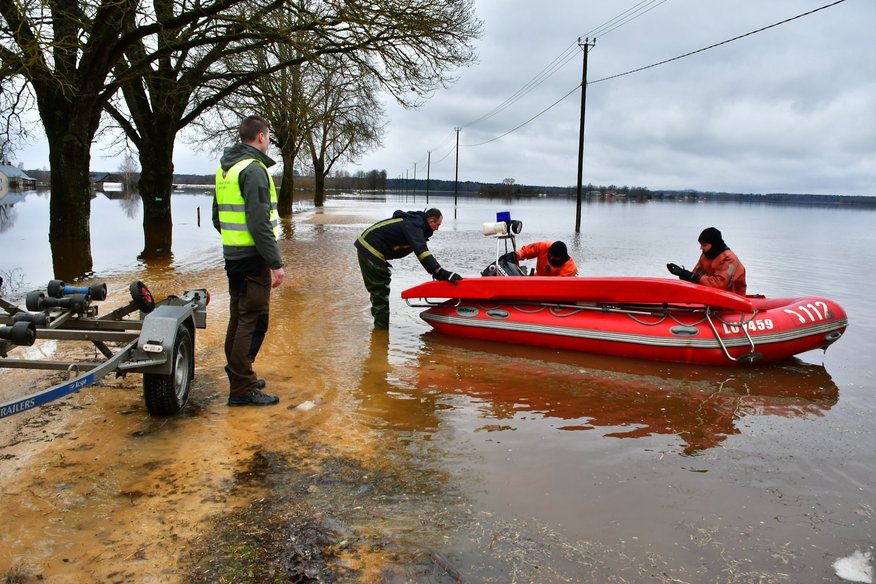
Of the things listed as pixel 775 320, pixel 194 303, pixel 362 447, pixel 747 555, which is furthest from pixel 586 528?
pixel 775 320

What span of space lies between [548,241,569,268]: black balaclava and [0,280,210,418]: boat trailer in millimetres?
4648

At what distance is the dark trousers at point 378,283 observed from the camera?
8.07 m

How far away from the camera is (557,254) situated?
27.4 feet

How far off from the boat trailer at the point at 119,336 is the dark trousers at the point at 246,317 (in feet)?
1.12

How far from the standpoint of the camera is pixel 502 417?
5.11m

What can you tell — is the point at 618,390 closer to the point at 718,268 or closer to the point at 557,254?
the point at 718,268

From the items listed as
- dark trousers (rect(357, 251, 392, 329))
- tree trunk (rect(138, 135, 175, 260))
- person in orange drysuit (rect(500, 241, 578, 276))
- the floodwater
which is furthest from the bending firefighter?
tree trunk (rect(138, 135, 175, 260))

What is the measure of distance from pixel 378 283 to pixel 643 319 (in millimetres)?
3226

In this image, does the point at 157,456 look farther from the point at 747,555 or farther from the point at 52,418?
the point at 747,555

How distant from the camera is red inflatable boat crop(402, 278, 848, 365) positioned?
6.72 m

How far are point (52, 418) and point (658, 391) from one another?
198 inches

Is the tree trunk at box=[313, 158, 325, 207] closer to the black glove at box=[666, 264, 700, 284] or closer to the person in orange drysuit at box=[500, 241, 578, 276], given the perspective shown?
the person in orange drysuit at box=[500, 241, 578, 276]

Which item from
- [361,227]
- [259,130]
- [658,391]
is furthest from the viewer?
[361,227]

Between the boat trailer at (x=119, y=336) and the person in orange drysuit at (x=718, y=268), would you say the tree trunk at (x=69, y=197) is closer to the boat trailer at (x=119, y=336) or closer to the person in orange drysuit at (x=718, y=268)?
the boat trailer at (x=119, y=336)
